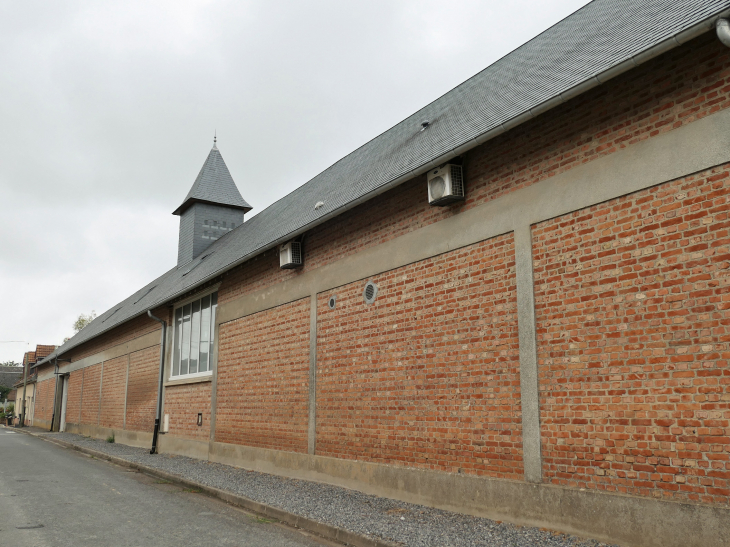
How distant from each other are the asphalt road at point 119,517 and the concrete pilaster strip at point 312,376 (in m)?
1.87

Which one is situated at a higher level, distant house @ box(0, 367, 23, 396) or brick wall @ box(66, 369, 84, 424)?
distant house @ box(0, 367, 23, 396)

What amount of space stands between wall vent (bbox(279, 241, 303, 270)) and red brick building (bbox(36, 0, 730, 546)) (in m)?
0.03

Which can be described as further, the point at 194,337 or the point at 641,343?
the point at 194,337

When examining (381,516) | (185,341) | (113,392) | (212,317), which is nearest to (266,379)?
(212,317)

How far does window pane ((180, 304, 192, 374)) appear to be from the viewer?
641 inches

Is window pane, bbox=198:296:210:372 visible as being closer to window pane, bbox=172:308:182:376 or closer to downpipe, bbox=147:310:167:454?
window pane, bbox=172:308:182:376

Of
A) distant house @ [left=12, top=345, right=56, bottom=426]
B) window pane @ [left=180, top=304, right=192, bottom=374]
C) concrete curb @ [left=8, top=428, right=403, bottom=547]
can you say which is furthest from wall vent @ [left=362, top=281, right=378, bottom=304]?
distant house @ [left=12, top=345, right=56, bottom=426]

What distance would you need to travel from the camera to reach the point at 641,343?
5.46 m

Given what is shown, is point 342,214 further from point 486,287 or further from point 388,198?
point 486,287

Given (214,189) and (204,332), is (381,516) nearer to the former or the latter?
(204,332)

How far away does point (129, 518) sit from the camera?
7340 mm

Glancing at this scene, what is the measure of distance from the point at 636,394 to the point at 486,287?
219 cm

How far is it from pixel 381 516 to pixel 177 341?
38.1 ft

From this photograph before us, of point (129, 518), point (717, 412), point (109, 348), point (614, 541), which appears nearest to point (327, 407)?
point (129, 518)
